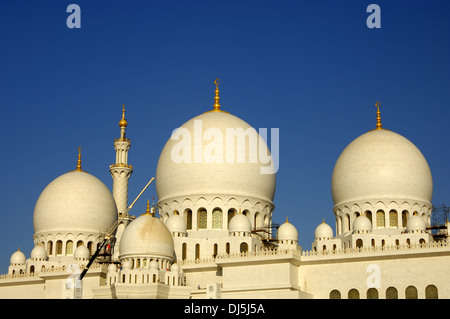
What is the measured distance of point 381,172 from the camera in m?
46.8

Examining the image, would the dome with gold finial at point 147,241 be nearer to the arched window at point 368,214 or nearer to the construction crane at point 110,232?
the construction crane at point 110,232

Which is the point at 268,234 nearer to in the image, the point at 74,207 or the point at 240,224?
the point at 240,224

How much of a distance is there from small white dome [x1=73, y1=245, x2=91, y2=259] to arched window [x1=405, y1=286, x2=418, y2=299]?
2111 cm

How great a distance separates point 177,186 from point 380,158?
13362 mm

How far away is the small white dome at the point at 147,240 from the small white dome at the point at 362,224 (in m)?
11.1

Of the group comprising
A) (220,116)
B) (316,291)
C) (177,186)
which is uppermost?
(220,116)

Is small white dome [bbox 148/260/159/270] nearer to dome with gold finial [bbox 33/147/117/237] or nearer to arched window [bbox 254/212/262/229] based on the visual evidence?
arched window [bbox 254/212/262/229]

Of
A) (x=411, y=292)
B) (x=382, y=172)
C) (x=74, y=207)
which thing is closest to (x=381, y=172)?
(x=382, y=172)

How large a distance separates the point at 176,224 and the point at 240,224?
13.8 feet

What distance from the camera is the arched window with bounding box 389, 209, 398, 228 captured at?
4575 centimetres

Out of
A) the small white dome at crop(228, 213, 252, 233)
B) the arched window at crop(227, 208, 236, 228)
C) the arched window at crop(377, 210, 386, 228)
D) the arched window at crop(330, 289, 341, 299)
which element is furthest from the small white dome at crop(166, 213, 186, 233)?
the arched window at crop(377, 210, 386, 228)
